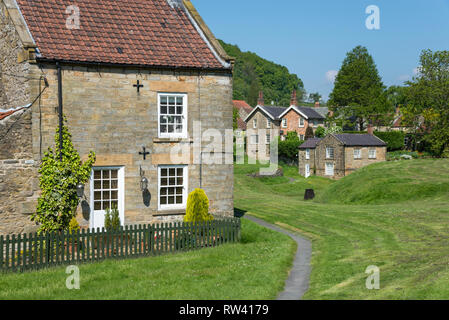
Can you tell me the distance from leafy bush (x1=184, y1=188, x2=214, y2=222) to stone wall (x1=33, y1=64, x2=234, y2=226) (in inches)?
48.2

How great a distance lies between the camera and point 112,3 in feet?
75.4

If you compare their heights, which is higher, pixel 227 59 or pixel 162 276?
pixel 227 59

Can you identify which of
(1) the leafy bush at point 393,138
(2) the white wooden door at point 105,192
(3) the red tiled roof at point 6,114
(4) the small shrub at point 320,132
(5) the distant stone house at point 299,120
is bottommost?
(2) the white wooden door at point 105,192

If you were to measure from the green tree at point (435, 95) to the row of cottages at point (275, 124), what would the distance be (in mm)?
19827

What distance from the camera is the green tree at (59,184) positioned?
19.1 metres

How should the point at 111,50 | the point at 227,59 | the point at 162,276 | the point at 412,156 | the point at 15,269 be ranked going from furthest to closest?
the point at 412,156
the point at 227,59
the point at 111,50
the point at 15,269
the point at 162,276

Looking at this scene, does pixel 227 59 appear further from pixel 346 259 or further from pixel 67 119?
pixel 346 259

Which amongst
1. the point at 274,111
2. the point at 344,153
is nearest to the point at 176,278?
the point at 344,153

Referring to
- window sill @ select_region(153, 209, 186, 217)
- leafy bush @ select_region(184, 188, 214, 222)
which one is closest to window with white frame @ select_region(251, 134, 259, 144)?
window sill @ select_region(153, 209, 186, 217)

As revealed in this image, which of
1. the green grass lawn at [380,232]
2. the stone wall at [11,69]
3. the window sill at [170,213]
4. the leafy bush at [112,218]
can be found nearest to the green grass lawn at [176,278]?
→ the green grass lawn at [380,232]

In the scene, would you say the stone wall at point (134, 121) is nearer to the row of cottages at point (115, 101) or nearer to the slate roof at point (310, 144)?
the row of cottages at point (115, 101)

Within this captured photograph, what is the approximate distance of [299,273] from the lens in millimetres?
15125
